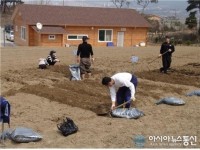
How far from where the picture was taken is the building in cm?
2730

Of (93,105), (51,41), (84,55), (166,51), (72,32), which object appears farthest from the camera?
(72,32)

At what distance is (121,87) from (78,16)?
72.9 ft

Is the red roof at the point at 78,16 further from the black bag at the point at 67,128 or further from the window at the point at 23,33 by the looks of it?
the black bag at the point at 67,128

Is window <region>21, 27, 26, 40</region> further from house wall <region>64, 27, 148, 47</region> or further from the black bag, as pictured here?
the black bag

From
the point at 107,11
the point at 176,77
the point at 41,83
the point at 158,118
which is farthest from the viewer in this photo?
the point at 107,11

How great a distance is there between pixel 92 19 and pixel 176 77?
17.4 metres

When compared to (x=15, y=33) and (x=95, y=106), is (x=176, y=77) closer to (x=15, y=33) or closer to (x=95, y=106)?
(x=95, y=106)

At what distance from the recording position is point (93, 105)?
347 inches

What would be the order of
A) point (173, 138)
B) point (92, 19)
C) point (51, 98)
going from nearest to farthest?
point (173, 138)
point (51, 98)
point (92, 19)

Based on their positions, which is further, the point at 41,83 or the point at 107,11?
the point at 107,11

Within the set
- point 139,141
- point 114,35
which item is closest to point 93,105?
point 139,141

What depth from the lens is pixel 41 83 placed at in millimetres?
11172

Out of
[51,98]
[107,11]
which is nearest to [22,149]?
[51,98]

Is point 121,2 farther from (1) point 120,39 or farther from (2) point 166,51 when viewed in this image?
(2) point 166,51
